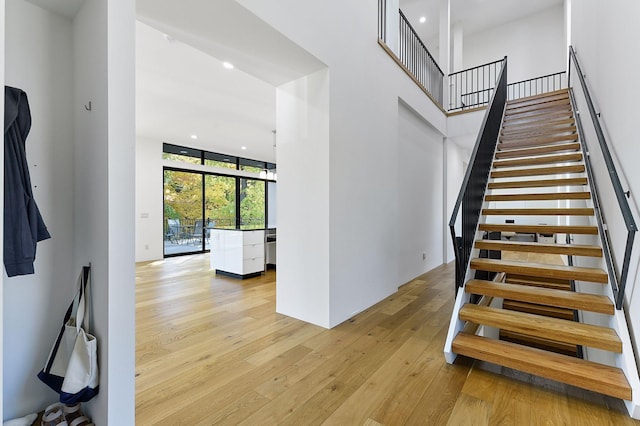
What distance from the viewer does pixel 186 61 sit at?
358 cm

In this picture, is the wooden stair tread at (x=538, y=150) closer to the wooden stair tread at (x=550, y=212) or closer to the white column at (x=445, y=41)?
the wooden stair tread at (x=550, y=212)

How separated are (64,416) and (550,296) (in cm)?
313

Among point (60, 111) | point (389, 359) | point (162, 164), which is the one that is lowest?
point (389, 359)

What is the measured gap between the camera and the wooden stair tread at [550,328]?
6.07 ft

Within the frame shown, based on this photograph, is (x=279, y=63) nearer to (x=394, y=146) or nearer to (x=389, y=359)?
(x=394, y=146)

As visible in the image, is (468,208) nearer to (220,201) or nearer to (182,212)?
Answer: (182,212)

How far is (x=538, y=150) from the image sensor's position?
4.15m

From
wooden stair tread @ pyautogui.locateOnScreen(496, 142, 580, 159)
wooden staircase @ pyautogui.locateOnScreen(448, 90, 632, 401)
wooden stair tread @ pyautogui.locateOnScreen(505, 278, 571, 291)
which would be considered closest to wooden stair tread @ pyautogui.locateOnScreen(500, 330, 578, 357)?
wooden staircase @ pyautogui.locateOnScreen(448, 90, 632, 401)

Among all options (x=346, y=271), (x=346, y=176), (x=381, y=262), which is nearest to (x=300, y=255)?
(x=346, y=271)

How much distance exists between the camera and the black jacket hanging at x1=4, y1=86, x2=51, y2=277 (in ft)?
4.27

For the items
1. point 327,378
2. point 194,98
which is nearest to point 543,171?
point 327,378

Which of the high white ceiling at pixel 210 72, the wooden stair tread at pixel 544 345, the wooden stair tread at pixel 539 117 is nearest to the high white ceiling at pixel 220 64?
the high white ceiling at pixel 210 72

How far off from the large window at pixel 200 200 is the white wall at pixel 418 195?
3.40 metres

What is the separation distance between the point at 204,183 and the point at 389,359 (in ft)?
22.9
